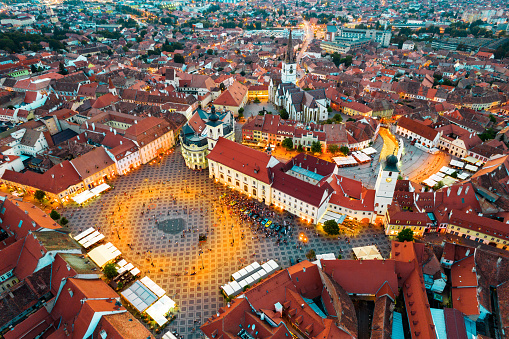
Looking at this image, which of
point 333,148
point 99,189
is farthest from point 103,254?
point 333,148

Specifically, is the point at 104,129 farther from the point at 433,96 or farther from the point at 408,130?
the point at 433,96

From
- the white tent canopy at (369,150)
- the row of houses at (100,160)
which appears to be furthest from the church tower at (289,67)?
the row of houses at (100,160)

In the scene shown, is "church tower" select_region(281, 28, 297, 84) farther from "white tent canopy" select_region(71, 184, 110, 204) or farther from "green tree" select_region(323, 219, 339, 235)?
"white tent canopy" select_region(71, 184, 110, 204)

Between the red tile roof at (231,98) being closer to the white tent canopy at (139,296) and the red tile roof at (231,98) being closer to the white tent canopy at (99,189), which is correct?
the white tent canopy at (99,189)

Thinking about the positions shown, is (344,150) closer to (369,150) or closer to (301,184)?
(369,150)

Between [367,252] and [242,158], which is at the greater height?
[242,158]

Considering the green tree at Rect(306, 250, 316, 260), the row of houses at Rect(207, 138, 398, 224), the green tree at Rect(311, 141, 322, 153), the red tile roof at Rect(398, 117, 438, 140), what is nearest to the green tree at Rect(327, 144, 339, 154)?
the green tree at Rect(311, 141, 322, 153)
